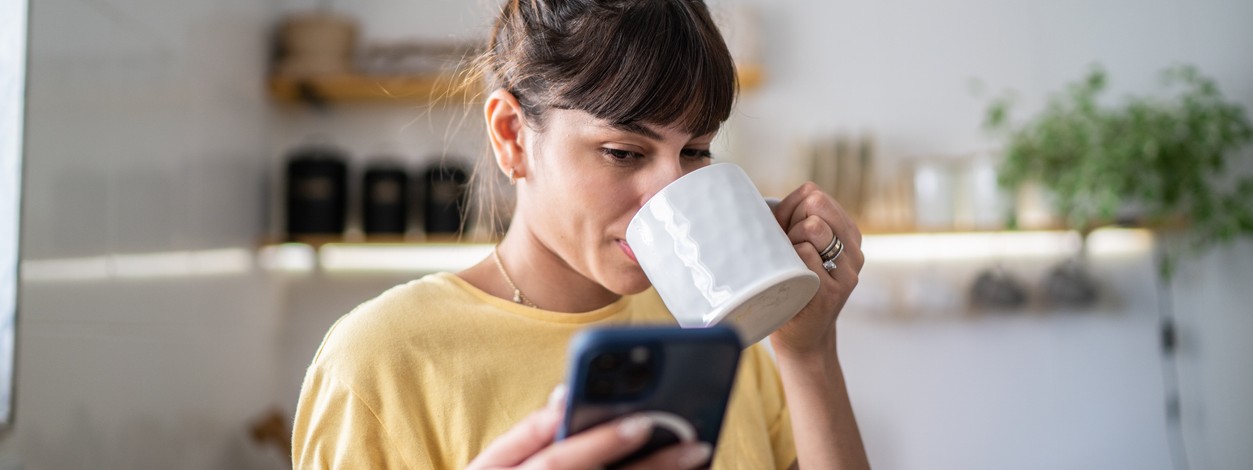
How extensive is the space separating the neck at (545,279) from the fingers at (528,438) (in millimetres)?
445

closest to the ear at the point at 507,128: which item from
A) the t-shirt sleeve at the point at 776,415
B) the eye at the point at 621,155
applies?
the eye at the point at 621,155

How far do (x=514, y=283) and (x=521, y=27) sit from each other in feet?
0.85

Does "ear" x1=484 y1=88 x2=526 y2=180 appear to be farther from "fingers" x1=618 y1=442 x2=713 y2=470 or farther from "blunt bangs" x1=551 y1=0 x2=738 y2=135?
"fingers" x1=618 y1=442 x2=713 y2=470

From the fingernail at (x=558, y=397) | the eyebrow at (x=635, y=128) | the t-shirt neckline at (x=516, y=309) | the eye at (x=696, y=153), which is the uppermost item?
the eyebrow at (x=635, y=128)

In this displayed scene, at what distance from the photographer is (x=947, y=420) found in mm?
3062

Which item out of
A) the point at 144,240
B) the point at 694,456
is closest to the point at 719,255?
the point at 694,456

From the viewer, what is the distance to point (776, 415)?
1.05 m

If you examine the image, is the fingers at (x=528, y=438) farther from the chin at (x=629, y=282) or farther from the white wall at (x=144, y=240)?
the white wall at (x=144, y=240)

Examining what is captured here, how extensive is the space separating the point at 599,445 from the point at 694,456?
0.06 meters

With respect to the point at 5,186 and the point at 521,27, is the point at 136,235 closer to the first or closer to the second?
the point at 5,186

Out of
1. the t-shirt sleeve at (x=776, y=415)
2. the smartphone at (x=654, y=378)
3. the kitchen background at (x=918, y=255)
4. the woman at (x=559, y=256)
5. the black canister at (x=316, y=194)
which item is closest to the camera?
the smartphone at (x=654, y=378)

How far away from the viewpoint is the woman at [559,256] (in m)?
0.77

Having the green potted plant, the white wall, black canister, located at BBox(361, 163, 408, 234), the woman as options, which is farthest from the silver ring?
black canister, located at BBox(361, 163, 408, 234)

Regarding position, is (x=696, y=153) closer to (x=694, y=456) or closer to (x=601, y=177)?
(x=601, y=177)
